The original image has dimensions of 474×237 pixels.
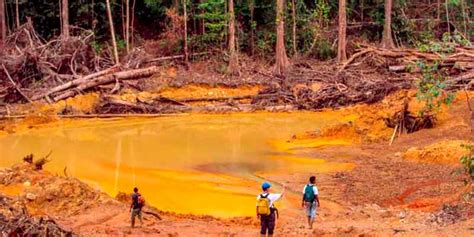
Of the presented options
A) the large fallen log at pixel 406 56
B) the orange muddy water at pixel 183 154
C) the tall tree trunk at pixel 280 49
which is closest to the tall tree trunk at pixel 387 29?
the large fallen log at pixel 406 56

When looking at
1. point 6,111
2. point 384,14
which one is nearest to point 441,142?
point 6,111

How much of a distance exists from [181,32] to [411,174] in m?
24.5

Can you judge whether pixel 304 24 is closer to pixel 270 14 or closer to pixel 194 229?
pixel 270 14

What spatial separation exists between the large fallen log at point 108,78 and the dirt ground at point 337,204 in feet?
45.7

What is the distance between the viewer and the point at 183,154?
20.8m

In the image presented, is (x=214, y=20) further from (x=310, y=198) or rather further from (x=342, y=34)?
(x=310, y=198)

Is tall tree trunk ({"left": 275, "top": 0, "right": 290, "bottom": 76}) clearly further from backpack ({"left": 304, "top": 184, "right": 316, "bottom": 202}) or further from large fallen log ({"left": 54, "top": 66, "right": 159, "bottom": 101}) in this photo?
backpack ({"left": 304, "top": 184, "right": 316, "bottom": 202})

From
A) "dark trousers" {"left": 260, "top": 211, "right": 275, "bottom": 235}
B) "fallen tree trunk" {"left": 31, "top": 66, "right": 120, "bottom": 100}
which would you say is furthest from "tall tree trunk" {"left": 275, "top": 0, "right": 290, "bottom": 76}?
"dark trousers" {"left": 260, "top": 211, "right": 275, "bottom": 235}

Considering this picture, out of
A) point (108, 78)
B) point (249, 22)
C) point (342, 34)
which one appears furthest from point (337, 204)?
point (249, 22)

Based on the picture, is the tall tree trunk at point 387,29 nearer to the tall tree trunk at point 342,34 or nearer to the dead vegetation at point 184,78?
the dead vegetation at point 184,78

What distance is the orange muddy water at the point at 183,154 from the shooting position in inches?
631

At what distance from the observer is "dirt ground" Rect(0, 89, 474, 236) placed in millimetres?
12172

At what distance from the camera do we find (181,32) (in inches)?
1548

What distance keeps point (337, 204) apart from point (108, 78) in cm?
1838
